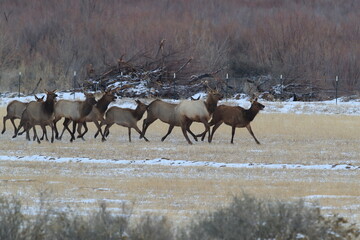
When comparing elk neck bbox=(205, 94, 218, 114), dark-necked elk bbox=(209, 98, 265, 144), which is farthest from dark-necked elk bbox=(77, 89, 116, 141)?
dark-necked elk bbox=(209, 98, 265, 144)

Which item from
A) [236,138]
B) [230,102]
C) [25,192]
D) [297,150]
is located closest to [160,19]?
[230,102]

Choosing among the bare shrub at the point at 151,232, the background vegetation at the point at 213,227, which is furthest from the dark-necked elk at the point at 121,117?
the bare shrub at the point at 151,232

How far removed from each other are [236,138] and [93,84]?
20969 mm

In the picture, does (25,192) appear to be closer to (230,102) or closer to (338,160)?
(338,160)

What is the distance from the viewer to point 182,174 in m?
19.1

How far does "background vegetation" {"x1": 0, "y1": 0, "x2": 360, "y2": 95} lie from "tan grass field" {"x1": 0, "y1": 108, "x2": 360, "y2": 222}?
74.8 ft

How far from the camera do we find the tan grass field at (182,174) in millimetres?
15031

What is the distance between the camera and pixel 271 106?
41.4 meters

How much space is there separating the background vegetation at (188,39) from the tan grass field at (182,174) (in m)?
22.8

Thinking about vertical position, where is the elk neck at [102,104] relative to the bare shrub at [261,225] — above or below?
below

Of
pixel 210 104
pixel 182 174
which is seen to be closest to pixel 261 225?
pixel 182 174

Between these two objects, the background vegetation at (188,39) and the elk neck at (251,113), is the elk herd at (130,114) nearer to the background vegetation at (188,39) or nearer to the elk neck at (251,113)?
the elk neck at (251,113)

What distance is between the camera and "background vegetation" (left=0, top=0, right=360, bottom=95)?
5325cm

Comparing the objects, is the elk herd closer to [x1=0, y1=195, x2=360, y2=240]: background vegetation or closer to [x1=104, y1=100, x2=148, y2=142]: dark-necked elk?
[x1=104, y1=100, x2=148, y2=142]: dark-necked elk
